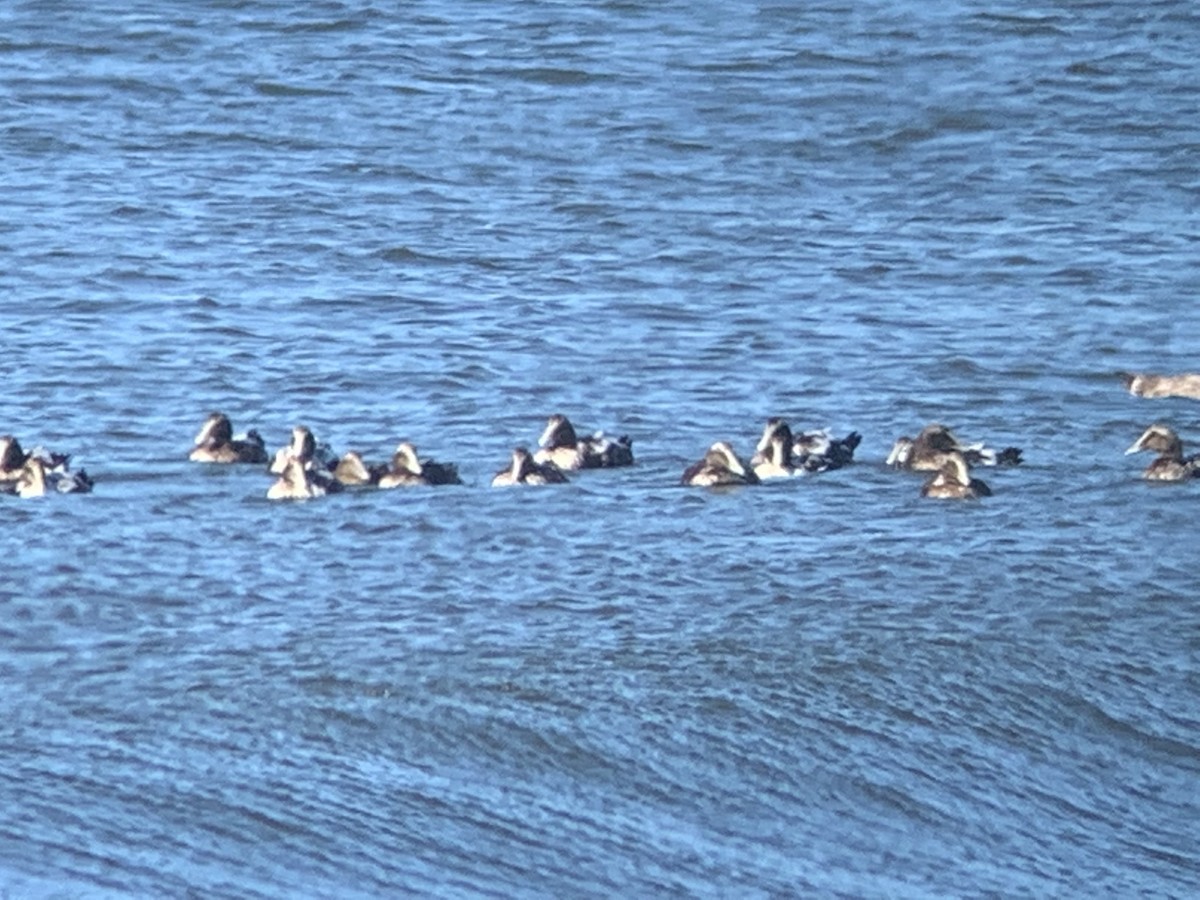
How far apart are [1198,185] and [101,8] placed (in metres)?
9.29

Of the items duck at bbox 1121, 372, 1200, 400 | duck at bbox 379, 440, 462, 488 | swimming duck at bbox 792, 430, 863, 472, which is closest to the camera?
duck at bbox 379, 440, 462, 488

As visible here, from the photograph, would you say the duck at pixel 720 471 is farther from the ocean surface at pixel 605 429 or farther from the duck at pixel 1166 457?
the duck at pixel 1166 457

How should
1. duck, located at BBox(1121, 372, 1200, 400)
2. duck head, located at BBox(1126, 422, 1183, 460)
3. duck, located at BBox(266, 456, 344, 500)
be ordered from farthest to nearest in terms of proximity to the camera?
duck, located at BBox(1121, 372, 1200, 400) → duck head, located at BBox(1126, 422, 1183, 460) → duck, located at BBox(266, 456, 344, 500)

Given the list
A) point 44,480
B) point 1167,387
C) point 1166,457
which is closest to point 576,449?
point 44,480

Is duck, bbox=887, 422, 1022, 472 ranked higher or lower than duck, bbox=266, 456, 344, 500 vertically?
higher

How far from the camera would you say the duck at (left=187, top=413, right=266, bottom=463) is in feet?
41.6

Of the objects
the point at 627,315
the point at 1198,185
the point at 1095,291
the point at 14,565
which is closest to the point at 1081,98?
the point at 1198,185

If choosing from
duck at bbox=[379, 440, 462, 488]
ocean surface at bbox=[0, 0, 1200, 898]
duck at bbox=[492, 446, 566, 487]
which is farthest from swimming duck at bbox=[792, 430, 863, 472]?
duck at bbox=[379, 440, 462, 488]

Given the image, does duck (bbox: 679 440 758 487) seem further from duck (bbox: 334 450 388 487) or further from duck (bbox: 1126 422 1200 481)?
duck (bbox: 1126 422 1200 481)

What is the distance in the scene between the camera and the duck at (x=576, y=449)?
41.6 feet

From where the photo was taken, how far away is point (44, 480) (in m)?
12.0

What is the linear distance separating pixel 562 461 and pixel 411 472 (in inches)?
28.6

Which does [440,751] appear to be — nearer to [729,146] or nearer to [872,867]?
[872,867]

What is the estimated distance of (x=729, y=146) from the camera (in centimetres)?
2042
